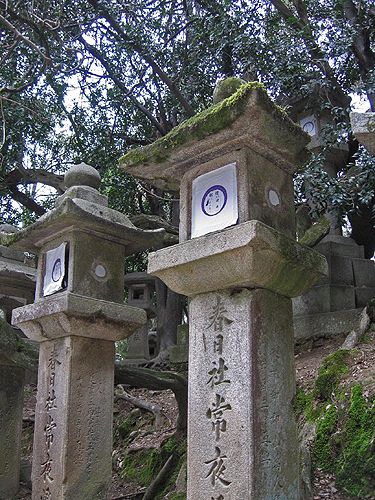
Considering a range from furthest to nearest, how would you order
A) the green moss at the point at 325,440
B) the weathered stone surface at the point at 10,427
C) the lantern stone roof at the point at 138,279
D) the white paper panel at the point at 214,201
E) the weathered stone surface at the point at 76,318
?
1. the lantern stone roof at the point at 138,279
2. the weathered stone surface at the point at 10,427
3. the weathered stone surface at the point at 76,318
4. the green moss at the point at 325,440
5. the white paper panel at the point at 214,201

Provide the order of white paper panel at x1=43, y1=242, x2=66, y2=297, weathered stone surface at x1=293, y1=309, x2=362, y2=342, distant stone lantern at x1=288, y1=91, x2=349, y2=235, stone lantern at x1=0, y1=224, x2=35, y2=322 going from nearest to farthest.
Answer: white paper panel at x1=43, y1=242, x2=66, y2=297 < stone lantern at x1=0, y1=224, x2=35, y2=322 < weathered stone surface at x1=293, y1=309, x2=362, y2=342 < distant stone lantern at x1=288, y1=91, x2=349, y2=235

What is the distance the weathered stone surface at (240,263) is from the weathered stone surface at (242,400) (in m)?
0.12

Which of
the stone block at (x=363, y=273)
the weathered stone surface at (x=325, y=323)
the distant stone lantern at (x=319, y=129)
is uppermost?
the distant stone lantern at (x=319, y=129)

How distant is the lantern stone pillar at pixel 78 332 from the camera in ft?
16.2

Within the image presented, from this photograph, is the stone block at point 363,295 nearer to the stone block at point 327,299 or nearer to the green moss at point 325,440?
the stone block at point 327,299

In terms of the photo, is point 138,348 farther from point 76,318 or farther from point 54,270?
point 76,318

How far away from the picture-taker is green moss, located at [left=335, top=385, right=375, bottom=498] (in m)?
4.47

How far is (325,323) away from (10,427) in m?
4.50

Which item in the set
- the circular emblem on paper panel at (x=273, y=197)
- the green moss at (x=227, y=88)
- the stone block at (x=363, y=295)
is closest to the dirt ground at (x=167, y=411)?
the stone block at (x=363, y=295)

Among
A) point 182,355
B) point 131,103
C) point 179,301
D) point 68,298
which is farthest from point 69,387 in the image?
point 131,103

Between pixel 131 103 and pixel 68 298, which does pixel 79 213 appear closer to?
pixel 68 298

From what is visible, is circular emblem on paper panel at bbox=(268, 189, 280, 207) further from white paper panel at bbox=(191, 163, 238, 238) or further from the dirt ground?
the dirt ground

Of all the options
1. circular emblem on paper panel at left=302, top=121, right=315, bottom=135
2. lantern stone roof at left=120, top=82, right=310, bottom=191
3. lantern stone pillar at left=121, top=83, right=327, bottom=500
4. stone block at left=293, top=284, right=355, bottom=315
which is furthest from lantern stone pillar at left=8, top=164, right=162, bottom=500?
circular emblem on paper panel at left=302, top=121, right=315, bottom=135

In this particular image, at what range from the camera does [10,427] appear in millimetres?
6508
